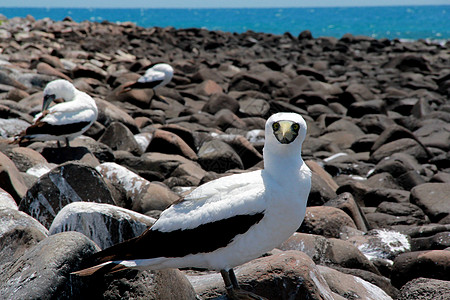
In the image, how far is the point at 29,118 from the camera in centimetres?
928

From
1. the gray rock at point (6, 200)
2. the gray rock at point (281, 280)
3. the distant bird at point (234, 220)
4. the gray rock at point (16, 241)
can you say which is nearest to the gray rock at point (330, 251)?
the gray rock at point (281, 280)

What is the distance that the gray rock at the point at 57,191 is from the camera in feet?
16.1

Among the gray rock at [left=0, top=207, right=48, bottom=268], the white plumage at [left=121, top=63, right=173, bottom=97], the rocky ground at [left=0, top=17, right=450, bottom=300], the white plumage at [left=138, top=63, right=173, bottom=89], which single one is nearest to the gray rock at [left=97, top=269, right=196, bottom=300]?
the rocky ground at [left=0, top=17, right=450, bottom=300]

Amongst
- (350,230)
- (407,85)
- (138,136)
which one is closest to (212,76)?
(407,85)

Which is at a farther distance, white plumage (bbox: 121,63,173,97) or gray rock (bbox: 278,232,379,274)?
white plumage (bbox: 121,63,173,97)

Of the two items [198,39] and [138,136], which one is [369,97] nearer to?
[138,136]

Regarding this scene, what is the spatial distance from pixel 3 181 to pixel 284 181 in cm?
327

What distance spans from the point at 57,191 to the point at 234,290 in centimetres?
223

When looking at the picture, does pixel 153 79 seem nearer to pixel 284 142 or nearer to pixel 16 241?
pixel 16 241

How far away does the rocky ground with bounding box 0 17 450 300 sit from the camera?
363cm

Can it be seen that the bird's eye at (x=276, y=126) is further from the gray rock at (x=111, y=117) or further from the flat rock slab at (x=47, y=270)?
the gray rock at (x=111, y=117)

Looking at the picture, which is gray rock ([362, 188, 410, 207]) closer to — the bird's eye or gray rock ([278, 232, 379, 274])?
gray rock ([278, 232, 379, 274])

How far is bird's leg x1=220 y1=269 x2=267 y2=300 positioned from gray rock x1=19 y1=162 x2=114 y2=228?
206 centimetres

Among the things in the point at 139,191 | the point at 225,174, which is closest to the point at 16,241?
the point at 139,191
